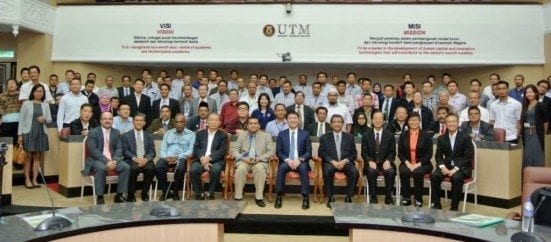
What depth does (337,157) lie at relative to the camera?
18.1 ft

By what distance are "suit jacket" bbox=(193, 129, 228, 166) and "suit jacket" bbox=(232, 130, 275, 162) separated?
5.9 inches

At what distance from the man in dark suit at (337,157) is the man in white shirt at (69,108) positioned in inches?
135

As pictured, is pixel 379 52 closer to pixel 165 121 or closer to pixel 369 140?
pixel 369 140

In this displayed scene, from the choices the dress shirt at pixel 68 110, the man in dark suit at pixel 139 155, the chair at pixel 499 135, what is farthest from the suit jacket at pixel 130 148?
the chair at pixel 499 135

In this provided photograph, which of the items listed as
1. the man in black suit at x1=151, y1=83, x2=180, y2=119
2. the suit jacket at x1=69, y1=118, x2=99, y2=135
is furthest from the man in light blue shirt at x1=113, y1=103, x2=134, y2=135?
the man in black suit at x1=151, y1=83, x2=180, y2=119

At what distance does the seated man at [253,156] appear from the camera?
5.34 metres

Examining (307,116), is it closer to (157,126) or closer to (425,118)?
(425,118)

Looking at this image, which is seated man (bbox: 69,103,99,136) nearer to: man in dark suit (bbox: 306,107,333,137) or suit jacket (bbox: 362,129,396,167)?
man in dark suit (bbox: 306,107,333,137)

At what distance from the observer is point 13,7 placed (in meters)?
8.31

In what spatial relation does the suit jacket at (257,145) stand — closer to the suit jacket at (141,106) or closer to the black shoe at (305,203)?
the black shoe at (305,203)

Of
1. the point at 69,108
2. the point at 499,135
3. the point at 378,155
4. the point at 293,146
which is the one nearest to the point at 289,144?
the point at 293,146

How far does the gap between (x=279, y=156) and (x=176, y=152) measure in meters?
1.25

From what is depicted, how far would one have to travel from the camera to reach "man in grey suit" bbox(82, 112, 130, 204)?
17.6 ft

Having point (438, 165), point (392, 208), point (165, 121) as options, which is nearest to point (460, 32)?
point (438, 165)
